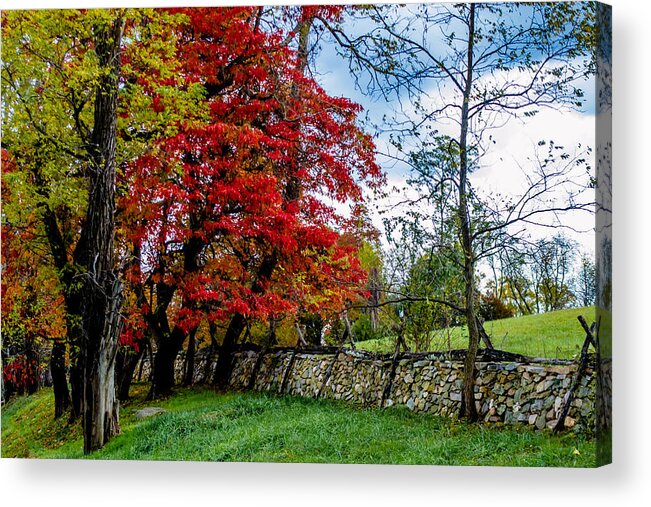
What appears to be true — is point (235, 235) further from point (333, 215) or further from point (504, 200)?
point (504, 200)

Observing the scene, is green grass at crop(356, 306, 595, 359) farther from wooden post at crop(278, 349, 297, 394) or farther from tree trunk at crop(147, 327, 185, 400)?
tree trunk at crop(147, 327, 185, 400)

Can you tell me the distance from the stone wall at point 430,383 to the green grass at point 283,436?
10 cm

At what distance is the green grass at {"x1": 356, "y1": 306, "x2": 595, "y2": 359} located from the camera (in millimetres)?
5020

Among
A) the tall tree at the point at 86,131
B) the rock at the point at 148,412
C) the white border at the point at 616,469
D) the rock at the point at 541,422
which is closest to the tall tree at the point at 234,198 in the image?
the rock at the point at 148,412

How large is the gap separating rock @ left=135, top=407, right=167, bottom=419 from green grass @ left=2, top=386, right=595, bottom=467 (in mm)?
44

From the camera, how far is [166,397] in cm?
602

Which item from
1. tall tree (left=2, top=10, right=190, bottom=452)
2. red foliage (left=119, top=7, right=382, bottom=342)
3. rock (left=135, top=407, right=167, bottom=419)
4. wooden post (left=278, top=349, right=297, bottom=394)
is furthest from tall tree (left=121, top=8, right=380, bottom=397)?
wooden post (left=278, top=349, right=297, bottom=394)

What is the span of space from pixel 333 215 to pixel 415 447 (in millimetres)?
1896

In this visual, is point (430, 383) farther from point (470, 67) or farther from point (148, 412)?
point (470, 67)

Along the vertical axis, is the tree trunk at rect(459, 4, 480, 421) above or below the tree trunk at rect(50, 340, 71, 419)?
above

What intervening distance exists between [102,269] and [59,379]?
112cm

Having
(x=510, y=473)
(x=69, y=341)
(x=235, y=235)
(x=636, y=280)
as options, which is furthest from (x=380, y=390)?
(x=69, y=341)

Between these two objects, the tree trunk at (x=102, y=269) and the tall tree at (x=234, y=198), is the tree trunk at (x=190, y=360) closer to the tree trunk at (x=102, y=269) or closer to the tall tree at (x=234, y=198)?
the tall tree at (x=234, y=198)

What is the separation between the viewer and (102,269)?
5941 millimetres
